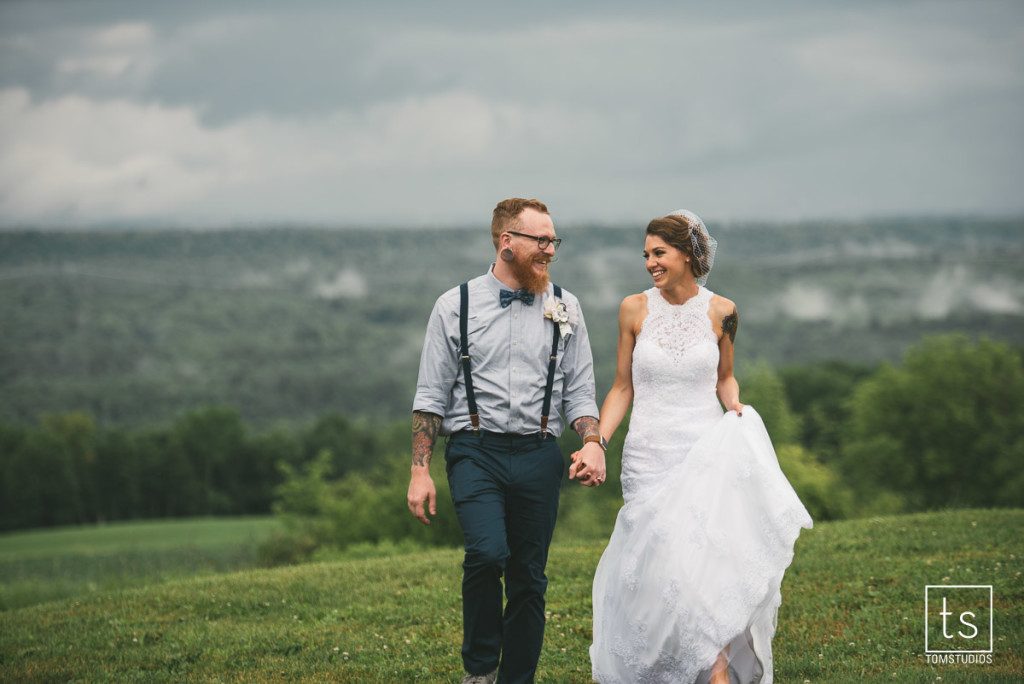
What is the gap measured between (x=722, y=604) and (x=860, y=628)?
3.16 meters

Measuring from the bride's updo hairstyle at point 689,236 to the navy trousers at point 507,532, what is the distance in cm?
160

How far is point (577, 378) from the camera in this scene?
6352mm

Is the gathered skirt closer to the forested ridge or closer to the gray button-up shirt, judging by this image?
the gray button-up shirt

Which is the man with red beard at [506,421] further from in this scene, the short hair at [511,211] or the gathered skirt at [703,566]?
the gathered skirt at [703,566]

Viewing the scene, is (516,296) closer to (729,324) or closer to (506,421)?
(506,421)

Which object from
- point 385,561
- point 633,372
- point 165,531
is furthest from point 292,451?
point 633,372

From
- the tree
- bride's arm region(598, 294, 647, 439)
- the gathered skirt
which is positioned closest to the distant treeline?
the tree

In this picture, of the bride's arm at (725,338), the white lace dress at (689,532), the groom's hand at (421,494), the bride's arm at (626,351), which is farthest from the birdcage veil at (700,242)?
the groom's hand at (421,494)

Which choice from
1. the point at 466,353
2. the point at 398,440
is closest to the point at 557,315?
the point at 466,353

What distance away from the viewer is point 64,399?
170000 mm

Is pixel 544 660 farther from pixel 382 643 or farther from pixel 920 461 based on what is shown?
pixel 920 461

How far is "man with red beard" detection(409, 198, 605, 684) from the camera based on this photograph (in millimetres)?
5949

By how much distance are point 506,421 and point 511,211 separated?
1369 mm

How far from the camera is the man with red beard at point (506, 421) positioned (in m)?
5.95
